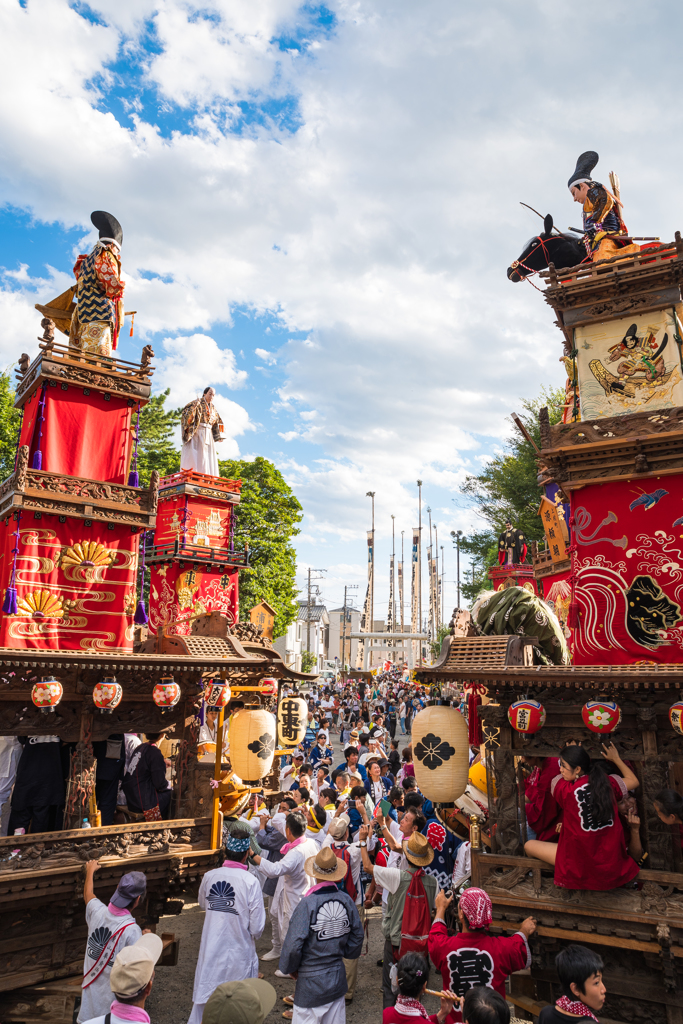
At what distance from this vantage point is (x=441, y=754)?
7.37 m

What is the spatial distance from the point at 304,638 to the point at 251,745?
6278 cm

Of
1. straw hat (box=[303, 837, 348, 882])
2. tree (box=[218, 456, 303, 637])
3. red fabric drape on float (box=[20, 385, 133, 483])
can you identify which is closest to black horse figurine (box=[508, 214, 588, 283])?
red fabric drape on float (box=[20, 385, 133, 483])

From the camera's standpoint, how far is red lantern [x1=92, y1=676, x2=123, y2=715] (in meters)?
7.47

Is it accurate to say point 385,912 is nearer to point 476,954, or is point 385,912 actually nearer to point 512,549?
point 476,954

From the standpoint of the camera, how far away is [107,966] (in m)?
4.93

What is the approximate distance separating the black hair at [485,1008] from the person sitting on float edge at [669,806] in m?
3.41

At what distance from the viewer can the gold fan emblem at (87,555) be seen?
10.3 m

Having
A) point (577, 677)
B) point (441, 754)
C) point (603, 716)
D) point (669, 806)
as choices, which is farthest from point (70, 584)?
point (669, 806)

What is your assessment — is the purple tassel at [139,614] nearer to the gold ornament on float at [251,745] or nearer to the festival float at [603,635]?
the gold ornament on float at [251,745]

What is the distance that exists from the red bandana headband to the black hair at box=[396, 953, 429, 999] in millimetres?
579

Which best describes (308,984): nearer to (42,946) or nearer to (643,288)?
(42,946)

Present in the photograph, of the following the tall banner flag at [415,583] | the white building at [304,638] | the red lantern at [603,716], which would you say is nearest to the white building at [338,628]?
the white building at [304,638]

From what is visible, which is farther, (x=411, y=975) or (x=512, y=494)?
(x=512, y=494)

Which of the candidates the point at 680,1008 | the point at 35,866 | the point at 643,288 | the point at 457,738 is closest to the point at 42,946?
the point at 35,866
